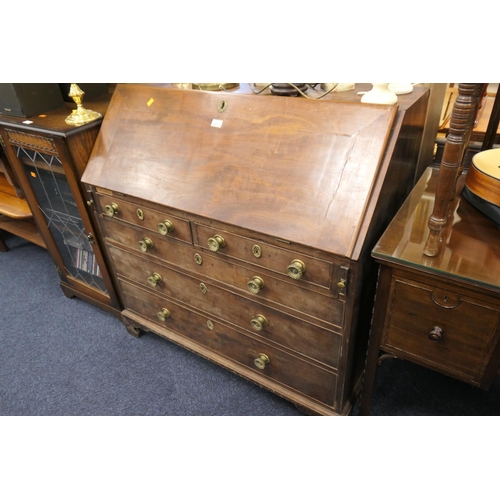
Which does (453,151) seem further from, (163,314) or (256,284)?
(163,314)

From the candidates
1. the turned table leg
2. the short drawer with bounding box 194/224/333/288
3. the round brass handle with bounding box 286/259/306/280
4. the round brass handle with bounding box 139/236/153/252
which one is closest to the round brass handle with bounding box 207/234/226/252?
the short drawer with bounding box 194/224/333/288

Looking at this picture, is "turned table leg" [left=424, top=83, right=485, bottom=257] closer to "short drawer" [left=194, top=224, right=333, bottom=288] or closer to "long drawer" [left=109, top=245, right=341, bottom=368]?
"short drawer" [left=194, top=224, right=333, bottom=288]

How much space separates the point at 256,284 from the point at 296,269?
0.19m

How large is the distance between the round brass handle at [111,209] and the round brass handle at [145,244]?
0.48 ft

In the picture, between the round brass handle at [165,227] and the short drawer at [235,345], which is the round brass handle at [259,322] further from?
the round brass handle at [165,227]

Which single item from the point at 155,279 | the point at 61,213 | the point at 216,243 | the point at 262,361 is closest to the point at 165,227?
the point at 216,243

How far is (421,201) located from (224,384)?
1.12 meters

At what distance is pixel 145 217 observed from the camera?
4.52ft

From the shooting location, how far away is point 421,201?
3.92ft

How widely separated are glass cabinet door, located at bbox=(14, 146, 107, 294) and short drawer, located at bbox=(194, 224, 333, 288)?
0.79 metres

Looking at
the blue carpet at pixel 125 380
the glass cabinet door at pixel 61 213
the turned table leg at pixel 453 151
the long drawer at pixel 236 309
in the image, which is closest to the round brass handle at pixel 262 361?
the long drawer at pixel 236 309

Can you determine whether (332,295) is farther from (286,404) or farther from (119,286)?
(119,286)

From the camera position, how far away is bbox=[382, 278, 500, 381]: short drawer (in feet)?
3.04

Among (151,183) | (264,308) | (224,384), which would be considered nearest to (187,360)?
(224,384)
